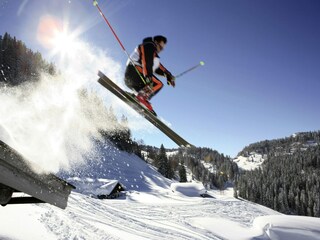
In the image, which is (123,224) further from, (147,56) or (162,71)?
(147,56)

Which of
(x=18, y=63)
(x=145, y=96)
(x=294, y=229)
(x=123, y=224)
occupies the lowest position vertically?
(x=123, y=224)

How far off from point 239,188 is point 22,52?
364ft

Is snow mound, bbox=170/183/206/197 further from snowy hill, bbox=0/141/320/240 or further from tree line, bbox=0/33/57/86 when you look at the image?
tree line, bbox=0/33/57/86

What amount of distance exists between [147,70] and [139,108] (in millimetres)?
1778

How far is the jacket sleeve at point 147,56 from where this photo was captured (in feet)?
27.4

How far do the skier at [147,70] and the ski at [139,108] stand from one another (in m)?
0.22

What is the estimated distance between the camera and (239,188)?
136250 mm

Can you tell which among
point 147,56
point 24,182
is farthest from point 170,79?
point 24,182

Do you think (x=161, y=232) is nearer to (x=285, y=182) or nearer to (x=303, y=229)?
(x=303, y=229)

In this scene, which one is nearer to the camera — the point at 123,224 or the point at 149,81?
the point at 149,81

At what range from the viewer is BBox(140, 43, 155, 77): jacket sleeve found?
8359mm

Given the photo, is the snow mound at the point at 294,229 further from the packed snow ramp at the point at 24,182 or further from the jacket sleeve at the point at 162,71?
the packed snow ramp at the point at 24,182

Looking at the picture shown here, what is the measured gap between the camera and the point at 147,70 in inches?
337

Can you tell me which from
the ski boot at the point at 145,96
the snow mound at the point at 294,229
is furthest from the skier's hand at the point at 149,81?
the snow mound at the point at 294,229
